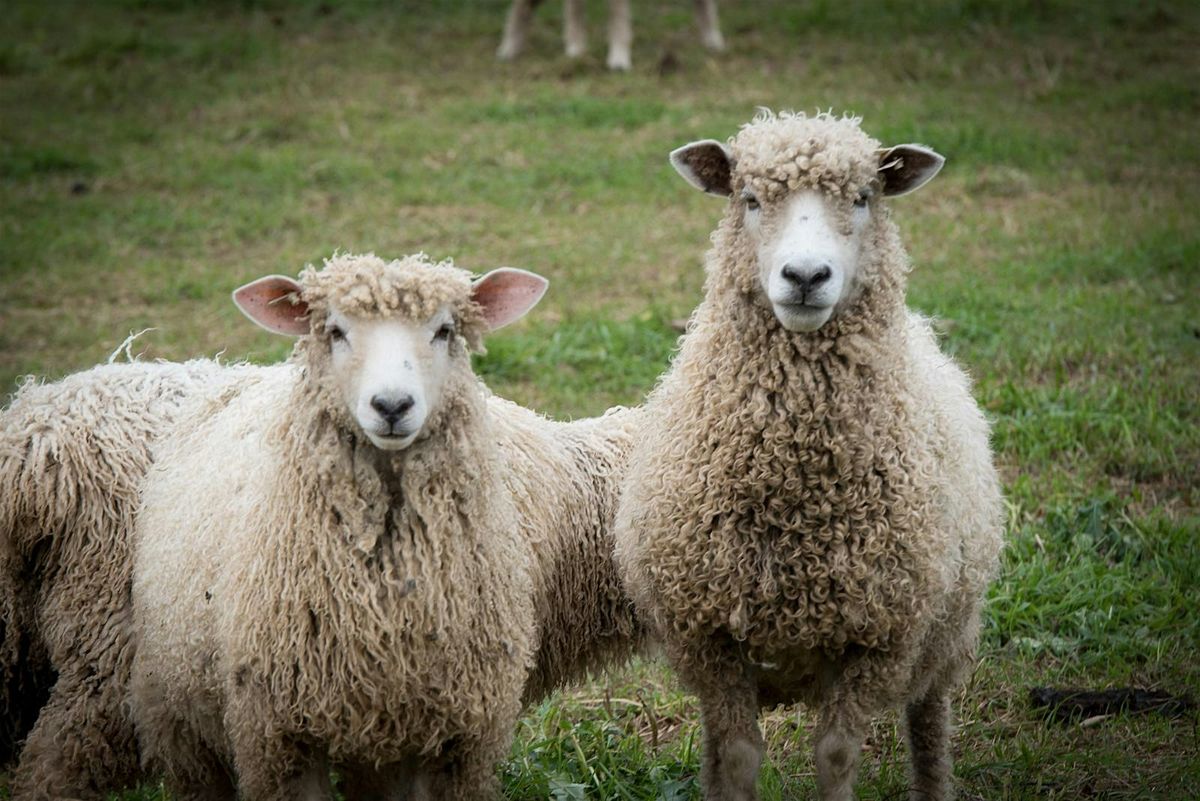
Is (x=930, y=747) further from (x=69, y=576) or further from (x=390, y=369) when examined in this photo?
(x=69, y=576)

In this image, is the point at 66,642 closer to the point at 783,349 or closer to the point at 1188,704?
the point at 783,349

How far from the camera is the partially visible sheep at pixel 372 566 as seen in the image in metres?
3.57

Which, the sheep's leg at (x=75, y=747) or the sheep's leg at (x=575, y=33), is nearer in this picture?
the sheep's leg at (x=75, y=747)

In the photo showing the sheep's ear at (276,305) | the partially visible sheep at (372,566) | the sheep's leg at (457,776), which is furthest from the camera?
the sheep's leg at (457,776)

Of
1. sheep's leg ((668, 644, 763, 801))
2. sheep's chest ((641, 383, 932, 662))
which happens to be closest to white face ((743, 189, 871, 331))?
sheep's chest ((641, 383, 932, 662))

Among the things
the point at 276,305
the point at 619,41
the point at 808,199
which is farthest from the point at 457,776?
the point at 619,41

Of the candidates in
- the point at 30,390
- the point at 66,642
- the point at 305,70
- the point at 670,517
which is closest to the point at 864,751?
the point at 670,517

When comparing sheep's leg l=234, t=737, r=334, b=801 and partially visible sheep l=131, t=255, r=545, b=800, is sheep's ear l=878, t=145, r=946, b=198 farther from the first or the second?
sheep's leg l=234, t=737, r=334, b=801

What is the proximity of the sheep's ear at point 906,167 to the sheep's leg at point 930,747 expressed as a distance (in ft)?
5.13

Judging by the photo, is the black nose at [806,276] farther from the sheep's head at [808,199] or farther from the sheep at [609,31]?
the sheep at [609,31]

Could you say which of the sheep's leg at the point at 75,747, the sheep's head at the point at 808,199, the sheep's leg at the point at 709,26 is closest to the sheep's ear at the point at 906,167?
the sheep's head at the point at 808,199

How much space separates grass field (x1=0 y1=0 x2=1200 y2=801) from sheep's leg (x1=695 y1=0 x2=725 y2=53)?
0.89 ft

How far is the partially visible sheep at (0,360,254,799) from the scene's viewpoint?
14.0 feet

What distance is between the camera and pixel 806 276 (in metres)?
3.58
